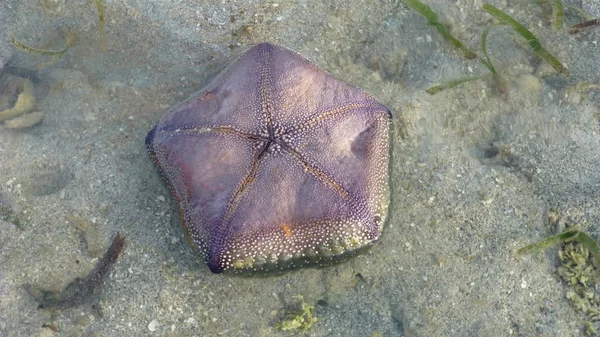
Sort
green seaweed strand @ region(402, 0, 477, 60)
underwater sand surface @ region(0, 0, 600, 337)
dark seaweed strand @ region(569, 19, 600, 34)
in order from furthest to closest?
dark seaweed strand @ region(569, 19, 600, 34), green seaweed strand @ region(402, 0, 477, 60), underwater sand surface @ region(0, 0, 600, 337)

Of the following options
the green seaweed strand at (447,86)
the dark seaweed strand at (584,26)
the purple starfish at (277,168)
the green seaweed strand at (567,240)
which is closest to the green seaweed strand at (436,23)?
the green seaweed strand at (447,86)

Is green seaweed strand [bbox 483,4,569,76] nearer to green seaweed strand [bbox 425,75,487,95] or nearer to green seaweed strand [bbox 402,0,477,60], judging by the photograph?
green seaweed strand [bbox 402,0,477,60]

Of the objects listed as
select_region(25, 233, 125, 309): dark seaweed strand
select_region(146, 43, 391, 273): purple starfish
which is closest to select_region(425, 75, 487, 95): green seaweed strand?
select_region(146, 43, 391, 273): purple starfish

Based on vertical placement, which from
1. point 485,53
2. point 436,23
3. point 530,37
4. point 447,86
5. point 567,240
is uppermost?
point 436,23

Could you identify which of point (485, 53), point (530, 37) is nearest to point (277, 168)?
point (485, 53)

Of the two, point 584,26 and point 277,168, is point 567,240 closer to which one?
point 584,26

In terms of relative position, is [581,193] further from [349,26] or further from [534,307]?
[349,26]

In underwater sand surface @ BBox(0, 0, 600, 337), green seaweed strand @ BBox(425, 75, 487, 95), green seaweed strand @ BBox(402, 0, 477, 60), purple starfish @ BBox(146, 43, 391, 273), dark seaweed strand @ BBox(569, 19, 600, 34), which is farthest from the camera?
dark seaweed strand @ BBox(569, 19, 600, 34)

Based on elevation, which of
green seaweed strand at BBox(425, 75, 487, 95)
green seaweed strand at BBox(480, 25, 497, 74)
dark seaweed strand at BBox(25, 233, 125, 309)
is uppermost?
green seaweed strand at BBox(480, 25, 497, 74)
